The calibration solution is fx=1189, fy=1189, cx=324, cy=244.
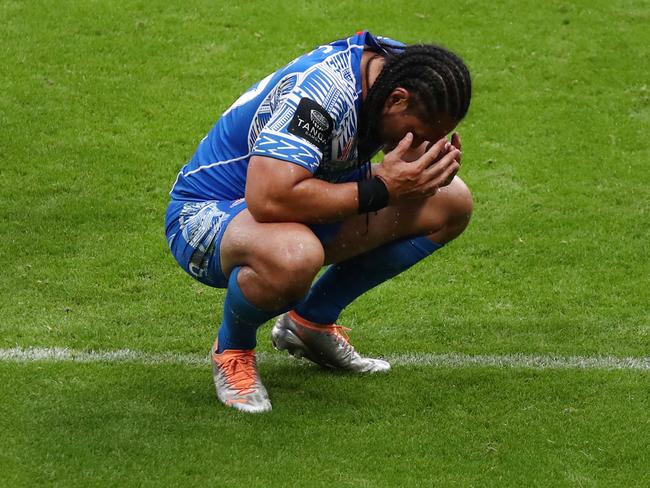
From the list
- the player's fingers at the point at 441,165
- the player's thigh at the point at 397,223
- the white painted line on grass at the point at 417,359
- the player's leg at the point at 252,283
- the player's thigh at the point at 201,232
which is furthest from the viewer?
the white painted line on grass at the point at 417,359

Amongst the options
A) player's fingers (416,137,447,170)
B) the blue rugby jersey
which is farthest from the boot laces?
player's fingers (416,137,447,170)

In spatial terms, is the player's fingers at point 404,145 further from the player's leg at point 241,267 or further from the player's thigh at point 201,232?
the player's thigh at point 201,232

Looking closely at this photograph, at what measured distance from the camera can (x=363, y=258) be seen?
15.9 ft

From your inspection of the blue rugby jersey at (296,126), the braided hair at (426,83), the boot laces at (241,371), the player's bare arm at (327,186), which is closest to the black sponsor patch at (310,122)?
the blue rugby jersey at (296,126)

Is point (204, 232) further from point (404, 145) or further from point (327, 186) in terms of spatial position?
point (404, 145)

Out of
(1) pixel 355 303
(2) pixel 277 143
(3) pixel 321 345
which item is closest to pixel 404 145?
(2) pixel 277 143

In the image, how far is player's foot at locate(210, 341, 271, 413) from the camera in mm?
4473

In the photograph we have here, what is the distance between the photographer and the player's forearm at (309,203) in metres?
4.13

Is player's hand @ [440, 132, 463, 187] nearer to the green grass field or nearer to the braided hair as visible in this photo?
the braided hair

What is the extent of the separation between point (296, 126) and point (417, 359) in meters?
1.44

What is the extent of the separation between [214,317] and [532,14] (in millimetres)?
4922

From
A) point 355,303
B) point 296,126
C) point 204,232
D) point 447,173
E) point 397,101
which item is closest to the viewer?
point 296,126

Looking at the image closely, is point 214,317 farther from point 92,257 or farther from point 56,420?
point 56,420

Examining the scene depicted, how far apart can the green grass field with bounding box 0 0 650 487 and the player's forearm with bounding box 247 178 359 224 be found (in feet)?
2.49
